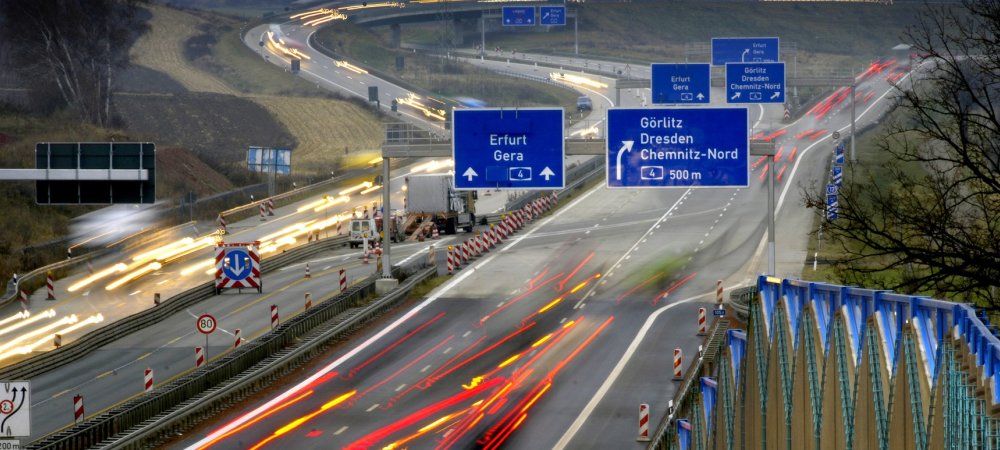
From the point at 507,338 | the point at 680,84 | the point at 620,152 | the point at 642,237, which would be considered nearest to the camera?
the point at 507,338

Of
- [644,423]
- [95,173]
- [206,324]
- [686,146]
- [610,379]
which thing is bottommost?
[644,423]

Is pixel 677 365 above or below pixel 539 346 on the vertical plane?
below

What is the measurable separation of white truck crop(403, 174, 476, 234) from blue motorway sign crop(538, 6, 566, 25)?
3468 inches

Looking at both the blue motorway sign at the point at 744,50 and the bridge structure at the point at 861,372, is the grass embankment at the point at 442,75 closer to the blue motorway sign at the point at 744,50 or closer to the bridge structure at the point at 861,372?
the blue motorway sign at the point at 744,50

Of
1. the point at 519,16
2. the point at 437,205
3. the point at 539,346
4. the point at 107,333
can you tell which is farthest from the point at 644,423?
the point at 519,16

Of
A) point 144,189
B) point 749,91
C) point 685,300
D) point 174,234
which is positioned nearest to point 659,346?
point 685,300

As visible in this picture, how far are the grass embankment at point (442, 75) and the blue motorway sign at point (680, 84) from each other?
4548cm

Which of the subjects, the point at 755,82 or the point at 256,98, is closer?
the point at 755,82

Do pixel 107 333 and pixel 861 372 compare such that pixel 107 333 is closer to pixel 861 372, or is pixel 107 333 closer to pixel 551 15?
pixel 861 372

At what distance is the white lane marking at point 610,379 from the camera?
3578 cm

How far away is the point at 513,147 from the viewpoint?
164 ft

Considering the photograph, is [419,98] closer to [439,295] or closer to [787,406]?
[439,295]

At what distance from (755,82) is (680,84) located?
15.0 ft

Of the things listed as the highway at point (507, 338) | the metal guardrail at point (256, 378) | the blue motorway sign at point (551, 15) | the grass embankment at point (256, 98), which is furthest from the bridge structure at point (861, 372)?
the blue motorway sign at point (551, 15)
